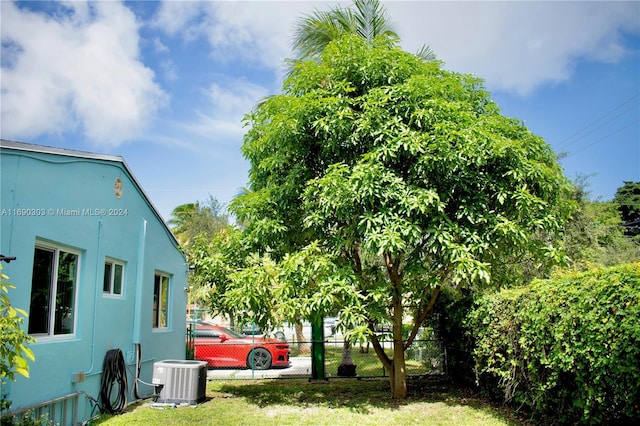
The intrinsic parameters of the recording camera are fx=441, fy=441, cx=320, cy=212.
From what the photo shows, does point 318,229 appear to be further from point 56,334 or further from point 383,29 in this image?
point 383,29

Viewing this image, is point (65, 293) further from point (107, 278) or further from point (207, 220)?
point (207, 220)

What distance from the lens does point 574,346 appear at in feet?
17.5

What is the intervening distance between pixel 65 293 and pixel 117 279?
1.73m

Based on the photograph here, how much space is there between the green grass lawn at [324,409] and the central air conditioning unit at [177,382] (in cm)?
25

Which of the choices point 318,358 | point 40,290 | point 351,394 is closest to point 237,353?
point 318,358

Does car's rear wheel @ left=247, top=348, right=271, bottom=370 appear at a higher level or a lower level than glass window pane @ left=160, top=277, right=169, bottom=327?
lower

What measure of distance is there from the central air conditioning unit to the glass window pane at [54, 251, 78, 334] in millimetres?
2332

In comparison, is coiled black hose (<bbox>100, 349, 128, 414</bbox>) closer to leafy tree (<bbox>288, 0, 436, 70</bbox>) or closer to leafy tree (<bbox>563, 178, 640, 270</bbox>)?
leafy tree (<bbox>288, 0, 436, 70</bbox>)

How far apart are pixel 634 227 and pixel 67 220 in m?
42.3

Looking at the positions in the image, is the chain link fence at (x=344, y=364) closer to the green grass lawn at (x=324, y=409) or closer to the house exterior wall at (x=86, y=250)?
the green grass lawn at (x=324, y=409)

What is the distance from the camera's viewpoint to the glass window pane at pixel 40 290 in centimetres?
579

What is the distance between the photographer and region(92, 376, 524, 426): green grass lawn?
729 cm

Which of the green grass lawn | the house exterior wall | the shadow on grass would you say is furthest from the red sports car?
the house exterior wall

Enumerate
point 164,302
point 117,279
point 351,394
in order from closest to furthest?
1. point 117,279
2. point 351,394
3. point 164,302
